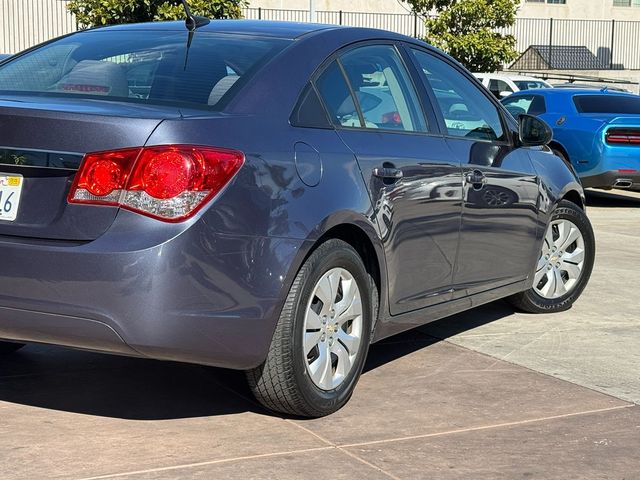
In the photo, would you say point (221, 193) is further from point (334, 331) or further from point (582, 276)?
point (582, 276)

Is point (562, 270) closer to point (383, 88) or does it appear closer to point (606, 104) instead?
point (383, 88)

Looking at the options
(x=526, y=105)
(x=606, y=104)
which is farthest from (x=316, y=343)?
(x=526, y=105)

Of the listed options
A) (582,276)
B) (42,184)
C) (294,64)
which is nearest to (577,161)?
(582,276)

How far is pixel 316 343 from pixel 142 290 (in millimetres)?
874

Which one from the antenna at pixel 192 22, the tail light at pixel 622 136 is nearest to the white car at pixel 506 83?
the tail light at pixel 622 136

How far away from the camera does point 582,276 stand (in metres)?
7.20

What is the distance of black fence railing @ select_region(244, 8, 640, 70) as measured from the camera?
36812mm

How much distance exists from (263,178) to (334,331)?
0.78 metres

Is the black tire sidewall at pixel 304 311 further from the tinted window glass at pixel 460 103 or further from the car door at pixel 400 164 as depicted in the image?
the tinted window glass at pixel 460 103

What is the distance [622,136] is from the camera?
1412cm

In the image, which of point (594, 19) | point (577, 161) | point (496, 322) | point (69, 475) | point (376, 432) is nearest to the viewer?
point (69, 475)

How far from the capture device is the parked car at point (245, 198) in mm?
4160

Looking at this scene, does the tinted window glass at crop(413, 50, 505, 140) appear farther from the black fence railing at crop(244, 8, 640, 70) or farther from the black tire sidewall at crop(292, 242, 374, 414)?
the black fence railing at crop(244, 8, 640, 70)

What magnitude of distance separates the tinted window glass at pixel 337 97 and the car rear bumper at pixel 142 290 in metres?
0.84
